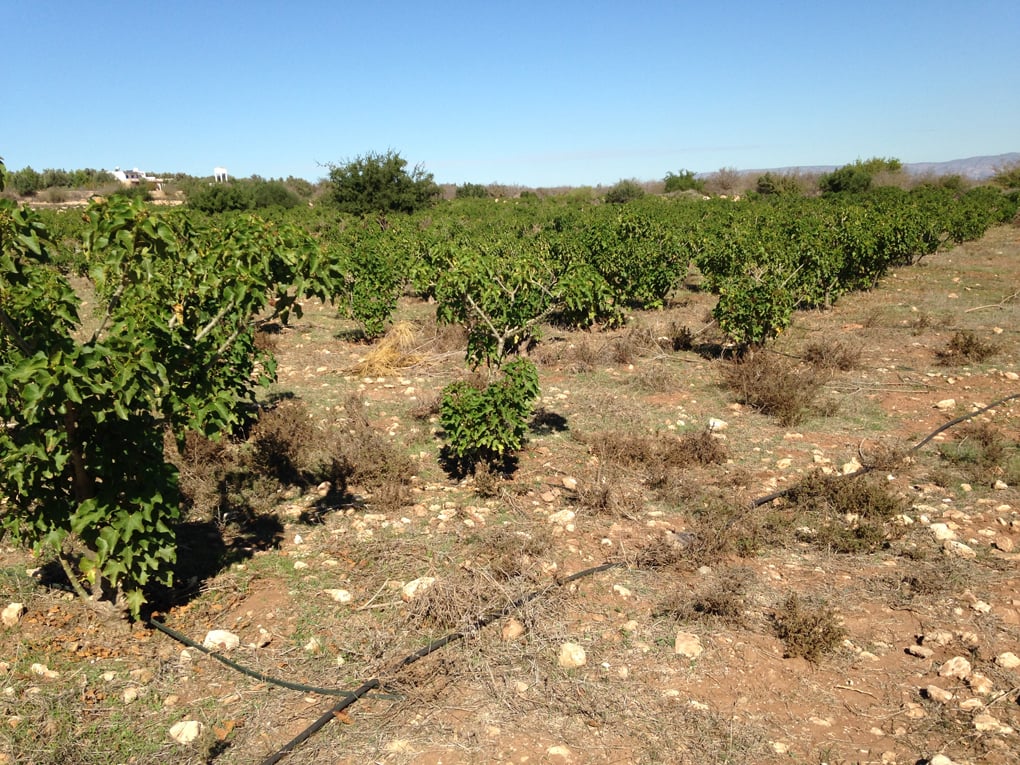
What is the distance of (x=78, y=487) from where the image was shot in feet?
12.5

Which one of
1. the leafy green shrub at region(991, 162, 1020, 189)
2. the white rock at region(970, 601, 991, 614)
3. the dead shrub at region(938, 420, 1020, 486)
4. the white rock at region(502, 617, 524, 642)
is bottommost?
the white rock at region(970, 601, 991, 614)

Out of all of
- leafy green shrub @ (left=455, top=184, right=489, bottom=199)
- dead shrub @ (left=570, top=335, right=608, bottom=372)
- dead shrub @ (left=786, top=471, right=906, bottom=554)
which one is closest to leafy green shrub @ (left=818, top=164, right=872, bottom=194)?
leafy green shrub @ (left=455, top=184, right=489, bottom=199)

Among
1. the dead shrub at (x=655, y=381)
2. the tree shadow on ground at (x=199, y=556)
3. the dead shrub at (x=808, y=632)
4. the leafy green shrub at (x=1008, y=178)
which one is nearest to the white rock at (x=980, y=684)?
the dead shrub at (x=808, y=632)

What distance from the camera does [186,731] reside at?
A: 3408mm

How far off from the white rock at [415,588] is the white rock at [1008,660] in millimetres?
3286

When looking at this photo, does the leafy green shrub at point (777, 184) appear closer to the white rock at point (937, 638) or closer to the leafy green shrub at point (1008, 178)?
the leafy green shrub at point (1008, 178)

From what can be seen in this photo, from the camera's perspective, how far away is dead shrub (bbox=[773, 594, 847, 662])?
3975mm

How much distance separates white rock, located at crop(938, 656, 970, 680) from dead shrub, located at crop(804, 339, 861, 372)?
6.29m

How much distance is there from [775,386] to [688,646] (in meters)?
4.81

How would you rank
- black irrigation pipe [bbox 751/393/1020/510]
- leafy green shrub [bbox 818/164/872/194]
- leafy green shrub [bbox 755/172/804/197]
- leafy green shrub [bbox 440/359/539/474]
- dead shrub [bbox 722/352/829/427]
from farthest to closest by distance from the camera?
1. leafy green shrub [bbox 755/172/804/197]
2. leafy green shrub [bbox 818/164/872/194]
3. dead shrub [bbox 722/352/829/427]
4. leafy green shrub [bbox 440/359/539/474]
5. black irrigation pipe [bbox 751/393/1020/510]

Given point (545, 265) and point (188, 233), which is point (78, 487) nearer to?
point (188, 233)

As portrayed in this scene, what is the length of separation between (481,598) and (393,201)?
109 feet

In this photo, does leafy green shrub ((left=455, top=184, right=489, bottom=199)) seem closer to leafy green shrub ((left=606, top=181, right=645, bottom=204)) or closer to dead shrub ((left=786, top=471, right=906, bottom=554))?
leafy green shrub ((left=606, top=181, right=645, bottom=204))

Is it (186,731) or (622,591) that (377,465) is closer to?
(622,591)
